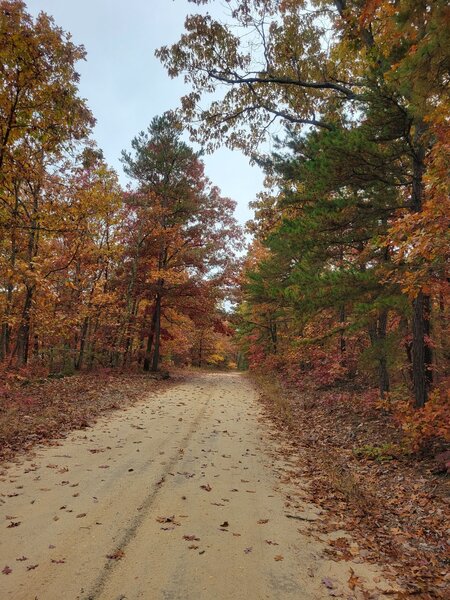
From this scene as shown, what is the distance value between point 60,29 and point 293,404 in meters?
12.7

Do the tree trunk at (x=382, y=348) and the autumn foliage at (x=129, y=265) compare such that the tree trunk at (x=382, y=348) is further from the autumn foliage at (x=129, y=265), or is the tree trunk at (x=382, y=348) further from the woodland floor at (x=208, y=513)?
the autumn foliage at (x=129, y=265)

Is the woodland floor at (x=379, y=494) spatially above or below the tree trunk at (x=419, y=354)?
below

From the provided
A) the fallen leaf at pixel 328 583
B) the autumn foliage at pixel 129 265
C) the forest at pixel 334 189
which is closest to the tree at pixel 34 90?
the forest at pixel 334 189

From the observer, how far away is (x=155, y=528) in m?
4.23

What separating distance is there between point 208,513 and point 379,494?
9.06ft

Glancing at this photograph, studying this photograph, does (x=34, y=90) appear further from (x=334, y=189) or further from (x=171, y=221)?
(x=171, y=221)

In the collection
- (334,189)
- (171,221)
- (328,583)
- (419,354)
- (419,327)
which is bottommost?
(328,583)

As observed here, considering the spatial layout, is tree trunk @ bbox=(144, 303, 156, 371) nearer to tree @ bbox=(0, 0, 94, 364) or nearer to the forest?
the forest

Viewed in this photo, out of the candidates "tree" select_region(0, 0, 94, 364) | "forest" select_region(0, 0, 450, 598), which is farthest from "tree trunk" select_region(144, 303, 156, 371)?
"tree" select_region(0, 0, 94, 364)

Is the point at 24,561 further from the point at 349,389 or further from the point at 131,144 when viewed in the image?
the point at 131,144

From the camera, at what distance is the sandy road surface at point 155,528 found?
3.28 meters

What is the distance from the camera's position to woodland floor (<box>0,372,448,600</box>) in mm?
3371

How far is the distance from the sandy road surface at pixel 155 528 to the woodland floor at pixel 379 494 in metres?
0.38

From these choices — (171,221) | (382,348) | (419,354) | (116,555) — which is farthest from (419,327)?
(171,221)
